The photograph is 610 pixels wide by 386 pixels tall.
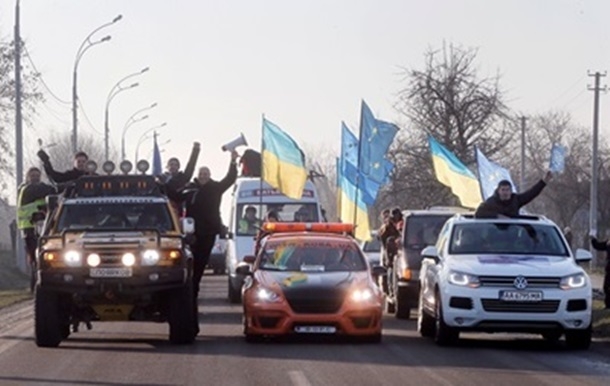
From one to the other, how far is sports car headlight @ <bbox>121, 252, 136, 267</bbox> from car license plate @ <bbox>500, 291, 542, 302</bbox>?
173 inches

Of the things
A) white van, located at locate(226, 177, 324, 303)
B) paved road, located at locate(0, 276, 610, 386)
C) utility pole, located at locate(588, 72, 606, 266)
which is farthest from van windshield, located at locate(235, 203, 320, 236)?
utility pole, located at locate(588, 72, 606, 266)

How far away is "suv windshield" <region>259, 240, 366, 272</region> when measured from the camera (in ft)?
65.3

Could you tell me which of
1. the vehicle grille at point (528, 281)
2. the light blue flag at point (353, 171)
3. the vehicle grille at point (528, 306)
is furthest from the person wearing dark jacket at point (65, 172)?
the light blue flag at point (353, 171)

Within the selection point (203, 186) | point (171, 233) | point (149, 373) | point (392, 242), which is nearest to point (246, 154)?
point (392, 242)

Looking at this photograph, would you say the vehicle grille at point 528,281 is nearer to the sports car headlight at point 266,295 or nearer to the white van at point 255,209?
the sports car headlight at point 266,295

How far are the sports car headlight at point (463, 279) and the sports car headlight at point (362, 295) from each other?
102 centimetres

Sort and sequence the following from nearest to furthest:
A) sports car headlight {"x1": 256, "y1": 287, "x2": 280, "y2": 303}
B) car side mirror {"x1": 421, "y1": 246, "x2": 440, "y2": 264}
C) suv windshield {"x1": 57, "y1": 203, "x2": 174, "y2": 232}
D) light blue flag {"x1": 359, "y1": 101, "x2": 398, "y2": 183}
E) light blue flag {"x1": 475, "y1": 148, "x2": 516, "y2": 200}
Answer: sports car headlight {"x1": 256, "y1": 287, "x2": 280, "y2": 303}
suv windshield {"x1": 57, "y1": 203, "x2": 174, "y2": 232}
car side mirror {"x1": 421, "y1": 246, "x2": 440, "y2": 264}
light blue flag {"x1": 475, "y1": 148, "x2": 516, "y2": 200}
light blue flag {"x1": 359, "y1": 101, "x2": 398, "y2": 183}

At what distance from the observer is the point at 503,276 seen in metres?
18.6

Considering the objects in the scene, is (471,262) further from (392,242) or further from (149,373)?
(392,242)

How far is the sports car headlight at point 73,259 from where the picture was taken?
60.3ft

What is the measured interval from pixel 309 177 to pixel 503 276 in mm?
12132

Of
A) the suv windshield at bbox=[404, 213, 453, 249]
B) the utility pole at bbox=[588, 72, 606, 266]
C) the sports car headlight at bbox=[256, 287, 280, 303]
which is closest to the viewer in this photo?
the sports car headlight at bbox=[256, 287, 280, 303]

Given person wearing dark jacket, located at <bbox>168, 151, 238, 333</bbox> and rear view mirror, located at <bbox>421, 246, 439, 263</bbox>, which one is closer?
rear view mirror, located at <bbox>421, 246, 439, 263</bbox>

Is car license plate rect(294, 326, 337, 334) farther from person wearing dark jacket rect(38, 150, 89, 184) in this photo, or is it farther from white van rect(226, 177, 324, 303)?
white van rect(226, 177, 324, 303)
